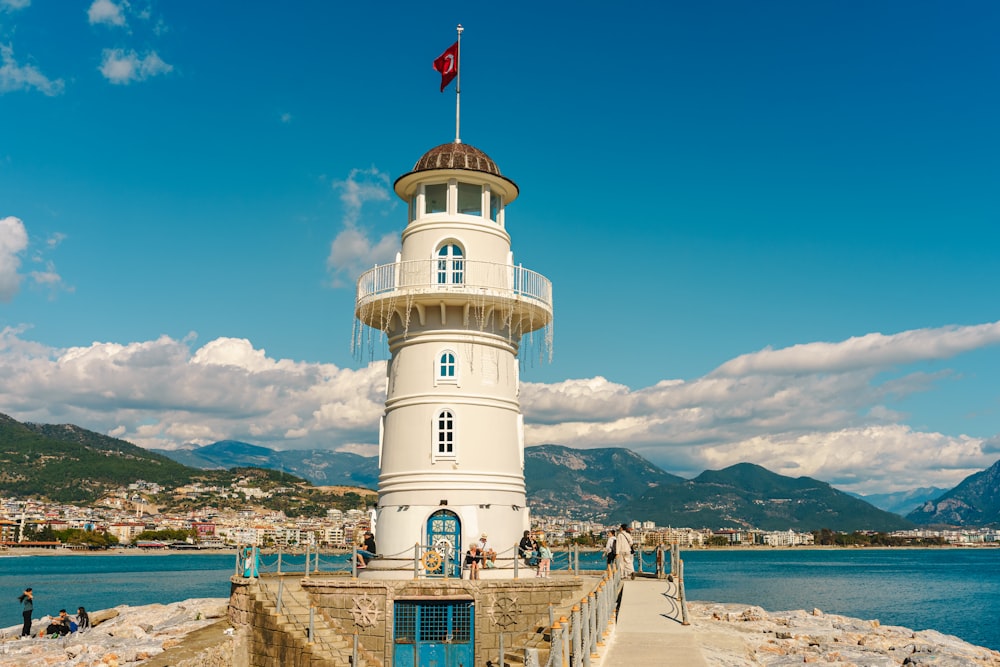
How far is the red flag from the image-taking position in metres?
27.3

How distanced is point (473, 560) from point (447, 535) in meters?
1.54

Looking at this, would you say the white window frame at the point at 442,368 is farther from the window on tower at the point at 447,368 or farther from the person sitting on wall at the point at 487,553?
the person sitting on wall at the point at 487,553

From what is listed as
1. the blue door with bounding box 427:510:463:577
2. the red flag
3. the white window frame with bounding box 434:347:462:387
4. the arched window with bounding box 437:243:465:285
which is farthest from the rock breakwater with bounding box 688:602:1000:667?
the red flag

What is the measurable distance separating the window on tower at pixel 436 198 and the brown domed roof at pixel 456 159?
2.06 feet

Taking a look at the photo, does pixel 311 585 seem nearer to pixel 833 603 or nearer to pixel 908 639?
pixel 908 639

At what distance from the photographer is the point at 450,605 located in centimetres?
1995

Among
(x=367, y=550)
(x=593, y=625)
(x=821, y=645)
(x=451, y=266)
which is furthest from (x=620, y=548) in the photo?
(x=593, y=625)

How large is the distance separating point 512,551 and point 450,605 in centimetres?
400

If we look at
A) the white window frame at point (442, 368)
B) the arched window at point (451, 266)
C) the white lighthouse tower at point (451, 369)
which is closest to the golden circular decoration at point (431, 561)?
the white lighthouse tower at point (451, 369)

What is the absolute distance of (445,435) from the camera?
77.8 ft

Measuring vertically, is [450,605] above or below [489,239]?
below

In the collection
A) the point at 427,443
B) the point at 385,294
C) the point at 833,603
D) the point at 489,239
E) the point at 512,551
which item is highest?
the point at 489,239

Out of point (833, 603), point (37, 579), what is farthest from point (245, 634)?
point (37, 579)

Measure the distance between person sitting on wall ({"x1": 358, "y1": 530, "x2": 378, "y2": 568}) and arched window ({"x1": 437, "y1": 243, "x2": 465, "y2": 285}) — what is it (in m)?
7.21
